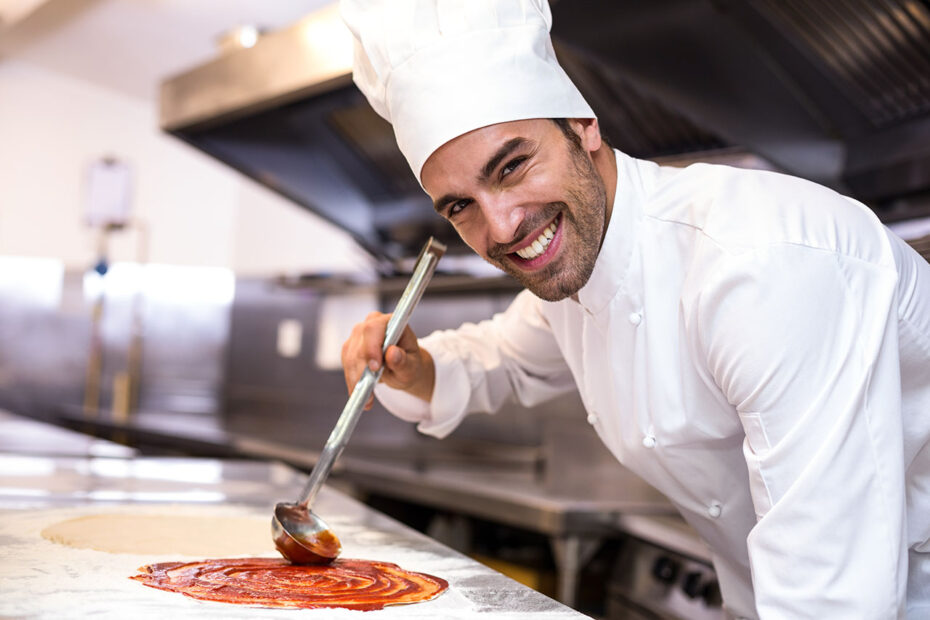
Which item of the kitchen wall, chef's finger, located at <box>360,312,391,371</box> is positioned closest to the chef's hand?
chef's finger, located at <box>360,312,391,371</box>

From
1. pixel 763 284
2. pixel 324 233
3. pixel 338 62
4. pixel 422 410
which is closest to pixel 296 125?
pixel 338 62

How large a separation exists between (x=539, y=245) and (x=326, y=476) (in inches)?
16.8

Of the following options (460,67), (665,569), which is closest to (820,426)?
(460,67)

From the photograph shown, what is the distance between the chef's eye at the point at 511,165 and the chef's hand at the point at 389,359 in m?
0.36

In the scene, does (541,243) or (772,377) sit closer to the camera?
(772,377)

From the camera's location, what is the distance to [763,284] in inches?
38.1

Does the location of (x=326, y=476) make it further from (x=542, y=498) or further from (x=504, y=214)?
(x=542, y=498)

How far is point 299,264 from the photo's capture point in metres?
4.51

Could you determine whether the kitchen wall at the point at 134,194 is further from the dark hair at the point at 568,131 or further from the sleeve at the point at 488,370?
the dark hair at the point at 568,131

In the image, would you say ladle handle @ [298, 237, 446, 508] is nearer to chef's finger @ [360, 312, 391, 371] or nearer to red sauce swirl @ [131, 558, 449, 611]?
chef's finger @ [360, 312, 391, 371]

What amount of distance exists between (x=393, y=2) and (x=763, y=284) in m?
0.59

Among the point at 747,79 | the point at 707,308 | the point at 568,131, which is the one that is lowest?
the point at 707,308

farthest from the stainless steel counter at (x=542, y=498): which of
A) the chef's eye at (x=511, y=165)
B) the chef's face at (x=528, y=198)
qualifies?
the chef's eye at (x=511, y=165)

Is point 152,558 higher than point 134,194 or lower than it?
lower
